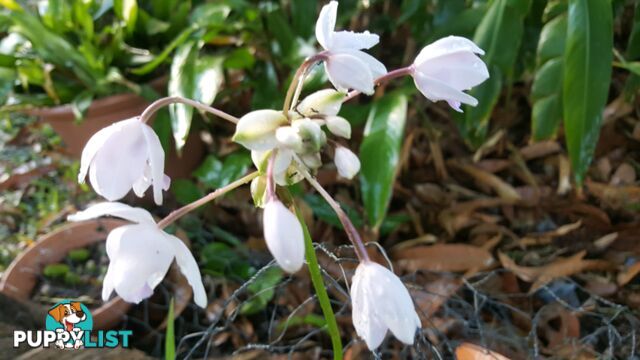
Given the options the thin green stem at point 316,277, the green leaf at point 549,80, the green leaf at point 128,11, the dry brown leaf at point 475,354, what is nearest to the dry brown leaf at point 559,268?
the green leaf at point 549,80

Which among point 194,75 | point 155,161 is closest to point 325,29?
point 155,161

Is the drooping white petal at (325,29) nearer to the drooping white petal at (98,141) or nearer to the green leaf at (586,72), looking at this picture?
the drooping white petal at (98,141)

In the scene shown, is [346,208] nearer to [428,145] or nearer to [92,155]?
[428,145]

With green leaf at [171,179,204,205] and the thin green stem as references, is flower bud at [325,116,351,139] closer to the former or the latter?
the thin green stem

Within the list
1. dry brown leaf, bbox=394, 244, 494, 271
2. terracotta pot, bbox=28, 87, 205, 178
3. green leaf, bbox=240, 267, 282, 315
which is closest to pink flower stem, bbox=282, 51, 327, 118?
green leaf, bbox=240, 267, 282, 315

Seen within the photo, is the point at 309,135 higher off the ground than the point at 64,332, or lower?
higher

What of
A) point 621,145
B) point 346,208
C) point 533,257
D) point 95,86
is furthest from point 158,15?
point 621,145

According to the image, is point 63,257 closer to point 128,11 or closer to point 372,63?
point 128,11
